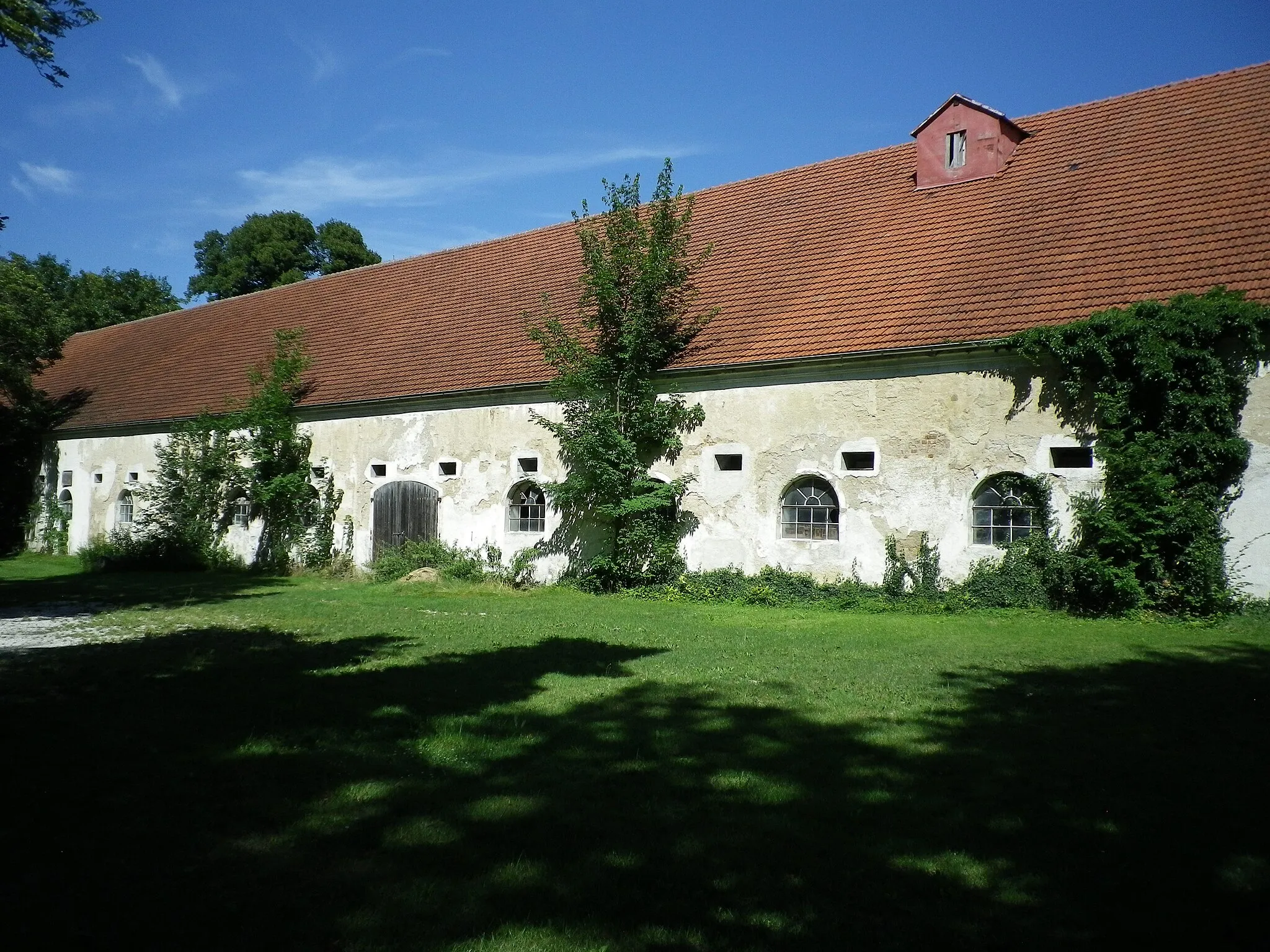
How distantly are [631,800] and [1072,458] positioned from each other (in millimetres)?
9047

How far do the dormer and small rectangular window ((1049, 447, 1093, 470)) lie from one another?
5691mm

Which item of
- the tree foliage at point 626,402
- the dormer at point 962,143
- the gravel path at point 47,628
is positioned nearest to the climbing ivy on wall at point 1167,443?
the dormer at point 962,143

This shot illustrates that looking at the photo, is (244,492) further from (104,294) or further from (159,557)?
(104,294)

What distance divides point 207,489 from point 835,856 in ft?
64.2

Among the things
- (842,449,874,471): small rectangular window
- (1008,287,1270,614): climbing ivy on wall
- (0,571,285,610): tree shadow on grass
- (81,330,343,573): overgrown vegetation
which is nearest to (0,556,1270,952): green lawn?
(1008,287,1270,614): climbing ivy on wall

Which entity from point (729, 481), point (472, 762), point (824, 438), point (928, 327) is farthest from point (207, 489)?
point (472, 762)

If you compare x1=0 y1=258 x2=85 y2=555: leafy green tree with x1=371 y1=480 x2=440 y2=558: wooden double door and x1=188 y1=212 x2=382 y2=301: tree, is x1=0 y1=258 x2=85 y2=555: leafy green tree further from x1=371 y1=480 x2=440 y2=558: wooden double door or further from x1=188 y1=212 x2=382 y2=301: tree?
x1=188 y1=212 x2=382 y2=301: tree

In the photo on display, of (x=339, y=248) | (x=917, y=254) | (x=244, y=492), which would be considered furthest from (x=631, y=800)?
(x=339, y=248)

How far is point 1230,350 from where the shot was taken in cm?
1052

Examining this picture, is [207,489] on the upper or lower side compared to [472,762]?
upper

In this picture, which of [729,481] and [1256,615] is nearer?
[1256,615]

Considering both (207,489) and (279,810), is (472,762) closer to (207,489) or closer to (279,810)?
(279,810)

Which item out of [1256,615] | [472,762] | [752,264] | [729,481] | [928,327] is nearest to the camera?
[472,762]

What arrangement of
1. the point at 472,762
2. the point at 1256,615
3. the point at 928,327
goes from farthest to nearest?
the point at 928,327, the point at 1256,615, the point at 472,762
